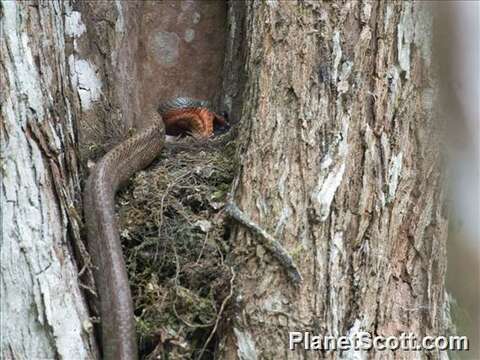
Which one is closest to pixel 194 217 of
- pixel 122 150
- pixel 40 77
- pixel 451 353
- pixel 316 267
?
pixel 122 150

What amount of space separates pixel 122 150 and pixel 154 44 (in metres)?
1.04

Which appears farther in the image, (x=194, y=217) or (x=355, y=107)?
Result: (x=194, y=217)

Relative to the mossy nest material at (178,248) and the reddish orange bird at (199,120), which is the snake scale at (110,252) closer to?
the mossy nest material at (178,248)

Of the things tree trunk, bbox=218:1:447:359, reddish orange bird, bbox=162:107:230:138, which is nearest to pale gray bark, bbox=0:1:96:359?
tree trunk, bbox=218:1:447:359

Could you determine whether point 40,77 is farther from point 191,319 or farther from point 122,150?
point 191,319

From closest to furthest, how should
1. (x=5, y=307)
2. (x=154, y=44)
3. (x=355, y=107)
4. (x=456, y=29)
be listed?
1. (x=5, y=307)
2. (x=456, y=29)
3. (x=355, y=107)
4. (x=154, y=44)

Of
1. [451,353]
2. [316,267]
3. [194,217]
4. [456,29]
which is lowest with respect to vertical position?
[451,353]

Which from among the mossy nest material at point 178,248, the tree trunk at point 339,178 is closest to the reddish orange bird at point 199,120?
the mossy nest material at point 178,248

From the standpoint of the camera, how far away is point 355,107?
3355 millimetres

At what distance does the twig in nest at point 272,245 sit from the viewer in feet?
10.1

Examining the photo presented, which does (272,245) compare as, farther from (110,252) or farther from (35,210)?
(35,210)

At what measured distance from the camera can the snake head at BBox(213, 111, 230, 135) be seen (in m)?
4.50

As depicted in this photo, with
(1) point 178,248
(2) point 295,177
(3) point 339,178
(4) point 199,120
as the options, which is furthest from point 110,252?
(4) point 199,120

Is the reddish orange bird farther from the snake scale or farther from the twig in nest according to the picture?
the twig in nest
